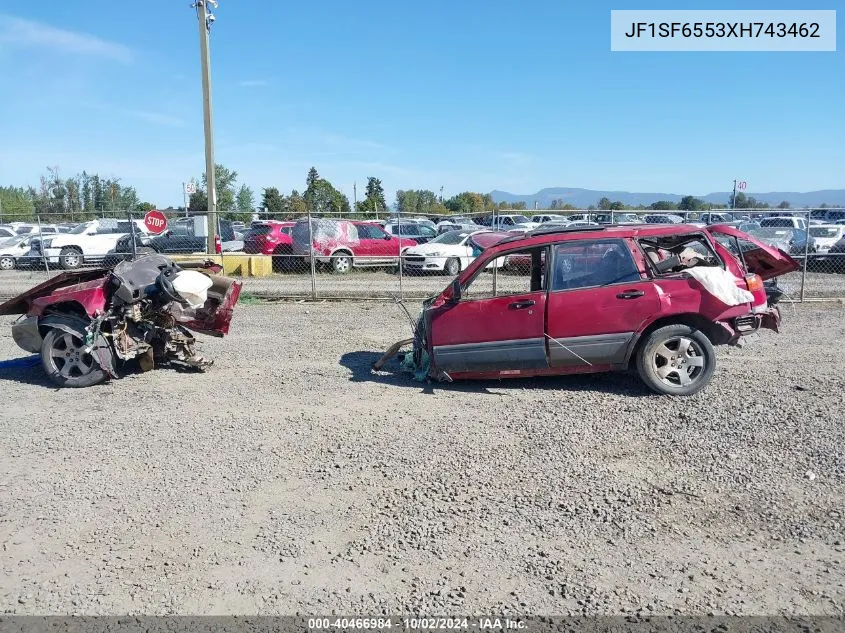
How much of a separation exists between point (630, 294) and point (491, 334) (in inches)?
56.8

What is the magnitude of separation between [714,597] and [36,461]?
5007 millimetres

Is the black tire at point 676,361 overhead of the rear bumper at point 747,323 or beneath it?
beneath

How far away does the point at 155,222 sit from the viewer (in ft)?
57.4

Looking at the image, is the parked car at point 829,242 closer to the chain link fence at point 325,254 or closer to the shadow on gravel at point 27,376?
the chain link fence at point 325,254

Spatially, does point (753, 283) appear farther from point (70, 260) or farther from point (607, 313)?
point (70, 260)

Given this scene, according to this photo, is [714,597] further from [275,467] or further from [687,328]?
[687,328]

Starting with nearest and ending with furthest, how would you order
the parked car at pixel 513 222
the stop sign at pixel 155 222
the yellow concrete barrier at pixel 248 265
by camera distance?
the stop sign at pixel 155 222 → the yellow concrete barrier at pixel 248 265 → the parked car at pixel 513 222

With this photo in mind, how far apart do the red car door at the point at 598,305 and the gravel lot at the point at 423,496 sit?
0.46 metres

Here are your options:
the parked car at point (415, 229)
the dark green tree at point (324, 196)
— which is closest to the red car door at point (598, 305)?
the parked car at point (415, 229)

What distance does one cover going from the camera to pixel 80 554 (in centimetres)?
410

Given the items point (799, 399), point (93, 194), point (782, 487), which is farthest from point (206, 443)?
point (93, 194)

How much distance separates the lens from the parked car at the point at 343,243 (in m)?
19.8

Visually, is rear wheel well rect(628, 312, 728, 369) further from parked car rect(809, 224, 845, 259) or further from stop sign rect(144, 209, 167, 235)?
parked car rect(809, 224, 845, 259)

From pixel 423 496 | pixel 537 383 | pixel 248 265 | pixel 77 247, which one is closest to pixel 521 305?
pixel 537 383
